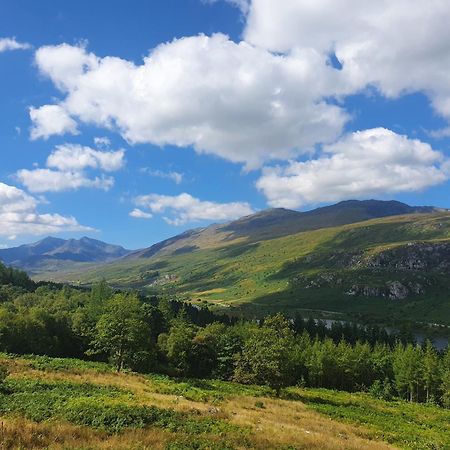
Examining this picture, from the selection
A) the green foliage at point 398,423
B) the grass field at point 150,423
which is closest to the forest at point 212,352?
the green foliage at point 398,423

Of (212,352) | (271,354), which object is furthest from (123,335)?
(212,352)

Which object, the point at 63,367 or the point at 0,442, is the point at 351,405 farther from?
the point at 0,442

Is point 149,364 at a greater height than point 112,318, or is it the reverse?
point 112,318

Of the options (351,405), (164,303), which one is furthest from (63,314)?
(351,405)

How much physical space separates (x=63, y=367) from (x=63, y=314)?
57.1 m

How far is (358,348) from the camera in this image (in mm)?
125562

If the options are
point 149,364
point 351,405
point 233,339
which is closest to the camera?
point 351,405

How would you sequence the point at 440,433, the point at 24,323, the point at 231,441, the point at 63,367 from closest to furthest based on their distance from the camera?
the point at 231,441
the point at 440,433
the point at 63,367
the point at 24,323

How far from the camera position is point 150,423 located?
27094 mm

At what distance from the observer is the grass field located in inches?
859

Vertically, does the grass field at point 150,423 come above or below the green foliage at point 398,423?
above

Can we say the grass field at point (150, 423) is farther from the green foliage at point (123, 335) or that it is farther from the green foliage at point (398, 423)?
the green foliage at point (123, 335)

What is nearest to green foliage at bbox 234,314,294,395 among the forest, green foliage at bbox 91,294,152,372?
the forest

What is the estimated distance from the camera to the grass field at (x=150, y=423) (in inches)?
859
